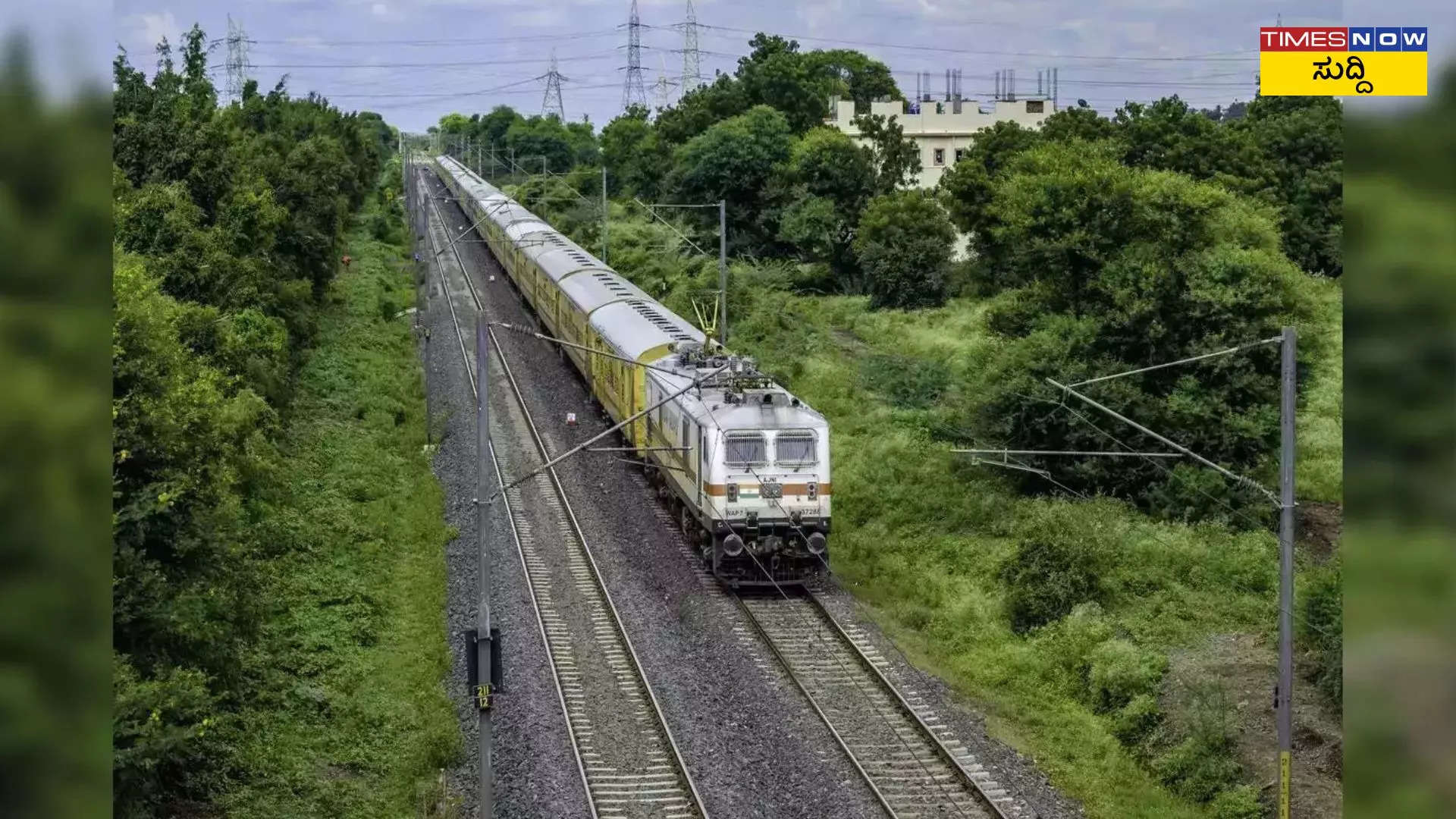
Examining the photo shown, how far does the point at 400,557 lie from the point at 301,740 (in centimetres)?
830

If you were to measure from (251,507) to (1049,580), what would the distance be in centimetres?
1445

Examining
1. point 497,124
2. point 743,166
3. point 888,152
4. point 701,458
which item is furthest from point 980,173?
point 497,124

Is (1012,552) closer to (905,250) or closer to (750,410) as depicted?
(750,410)

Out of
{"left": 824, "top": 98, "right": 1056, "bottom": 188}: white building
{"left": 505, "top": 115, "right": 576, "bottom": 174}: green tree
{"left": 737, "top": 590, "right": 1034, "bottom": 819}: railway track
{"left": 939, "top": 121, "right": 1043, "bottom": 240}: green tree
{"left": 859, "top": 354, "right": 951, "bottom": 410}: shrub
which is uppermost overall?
{"left": 505, "top": 115, "right": 576, "bottom": 174}: green tree

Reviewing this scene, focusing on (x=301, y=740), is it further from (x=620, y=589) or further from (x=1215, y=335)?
(x=1215, y=335)

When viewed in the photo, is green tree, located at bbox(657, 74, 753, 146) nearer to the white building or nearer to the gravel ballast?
the white building

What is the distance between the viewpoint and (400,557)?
1013 inches

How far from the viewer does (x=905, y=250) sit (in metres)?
51.7

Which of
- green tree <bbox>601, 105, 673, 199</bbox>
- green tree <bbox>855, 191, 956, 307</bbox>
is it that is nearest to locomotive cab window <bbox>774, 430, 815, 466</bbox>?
green tree <bbox>855, 191, 956, 307</bbox>

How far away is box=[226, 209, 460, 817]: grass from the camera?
16672 millimetres

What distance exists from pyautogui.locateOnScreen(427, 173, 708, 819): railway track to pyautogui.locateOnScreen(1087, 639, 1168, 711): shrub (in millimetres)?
6152

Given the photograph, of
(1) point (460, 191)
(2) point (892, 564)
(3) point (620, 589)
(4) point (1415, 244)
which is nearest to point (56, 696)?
(4) point (1415, 244)

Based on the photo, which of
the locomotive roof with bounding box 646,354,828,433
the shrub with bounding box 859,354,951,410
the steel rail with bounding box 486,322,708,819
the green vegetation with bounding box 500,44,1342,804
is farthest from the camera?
the shrub with bounding box 859,354,951,410

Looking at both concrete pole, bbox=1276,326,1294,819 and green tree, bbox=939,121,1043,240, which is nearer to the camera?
concrete pole, bbox=1276,326,1294,819
